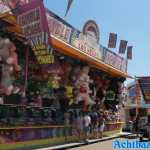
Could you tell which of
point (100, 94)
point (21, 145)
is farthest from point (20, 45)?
point (100, 94)

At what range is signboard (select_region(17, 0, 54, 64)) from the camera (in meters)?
14.9

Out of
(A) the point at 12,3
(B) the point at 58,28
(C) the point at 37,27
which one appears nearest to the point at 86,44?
(B) the point at 58,28

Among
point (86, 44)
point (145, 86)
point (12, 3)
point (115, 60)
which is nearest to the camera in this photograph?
point (12, 3)

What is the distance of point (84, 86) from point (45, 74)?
14.2 ft

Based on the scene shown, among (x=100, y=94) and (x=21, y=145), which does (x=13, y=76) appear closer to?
(x=21, y=145)

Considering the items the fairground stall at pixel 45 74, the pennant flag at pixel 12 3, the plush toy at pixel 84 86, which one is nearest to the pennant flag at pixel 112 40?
the fairground stall at pixel 45 74

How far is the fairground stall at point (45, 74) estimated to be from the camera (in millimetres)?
15125

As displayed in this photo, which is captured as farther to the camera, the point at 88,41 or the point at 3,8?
the point at 88,41

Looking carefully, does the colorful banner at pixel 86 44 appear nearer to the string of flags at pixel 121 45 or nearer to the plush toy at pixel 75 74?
the plush toy at pixel 75 74

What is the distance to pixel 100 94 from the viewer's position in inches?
1117

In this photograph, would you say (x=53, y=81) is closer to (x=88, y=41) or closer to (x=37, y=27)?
(x=88, y=41)

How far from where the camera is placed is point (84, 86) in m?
24.2

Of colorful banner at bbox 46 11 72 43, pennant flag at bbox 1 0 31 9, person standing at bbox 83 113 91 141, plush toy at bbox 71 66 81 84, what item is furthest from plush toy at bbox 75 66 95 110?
pennant flag at bbox 1 0 31 9

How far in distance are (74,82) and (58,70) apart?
9.40 feet
